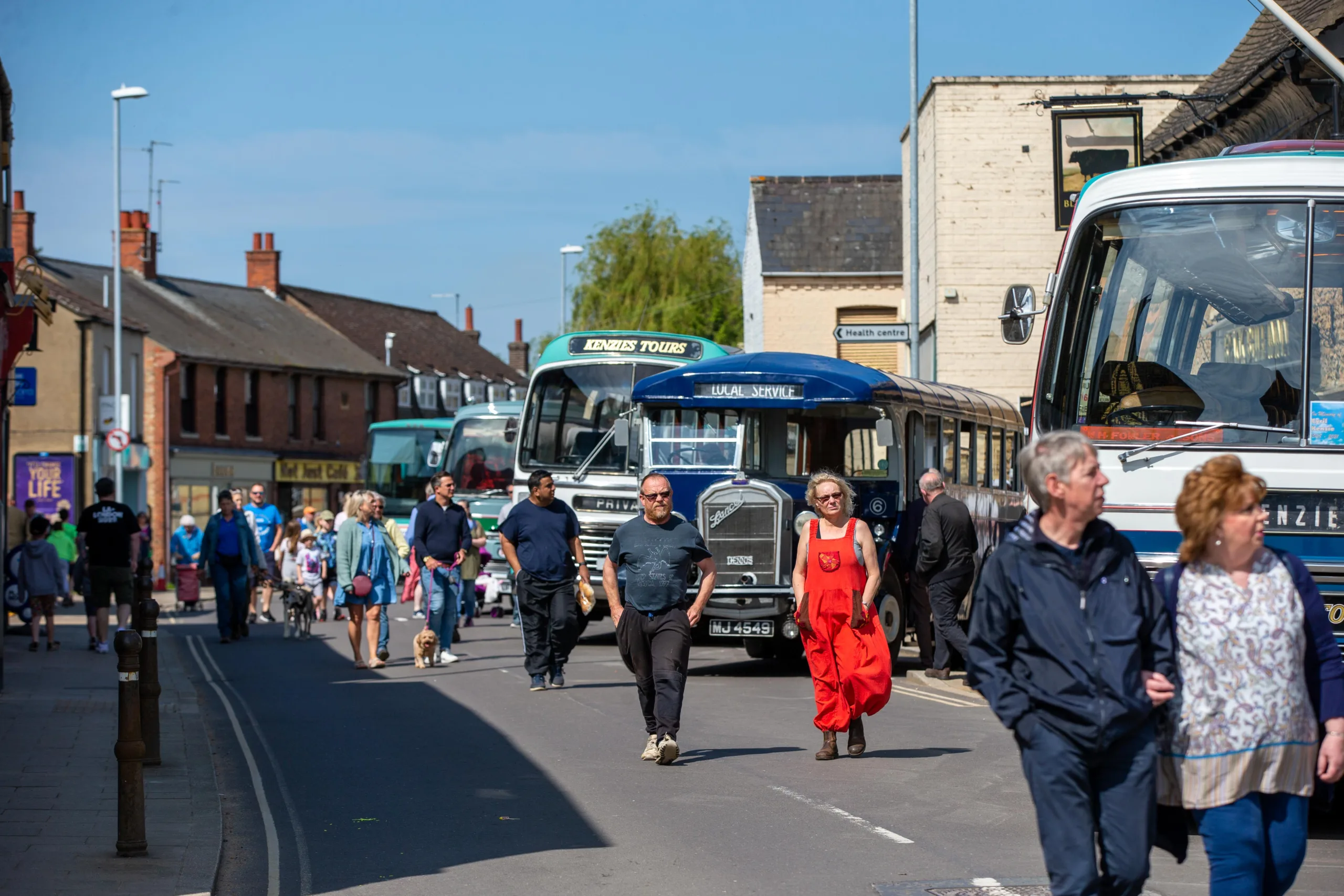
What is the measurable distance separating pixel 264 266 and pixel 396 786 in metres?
59.9

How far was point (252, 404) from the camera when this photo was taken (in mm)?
57531

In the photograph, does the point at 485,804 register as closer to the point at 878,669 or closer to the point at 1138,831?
the point at 878,669

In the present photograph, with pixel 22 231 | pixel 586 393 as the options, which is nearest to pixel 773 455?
pixel 586 393

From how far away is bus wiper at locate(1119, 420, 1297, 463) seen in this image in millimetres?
8539

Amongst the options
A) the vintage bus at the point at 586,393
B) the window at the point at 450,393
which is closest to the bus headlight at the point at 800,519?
the vintage bus at the point at 586,393

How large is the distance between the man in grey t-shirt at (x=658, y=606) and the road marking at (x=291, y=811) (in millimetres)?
2309

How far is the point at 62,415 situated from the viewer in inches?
1785

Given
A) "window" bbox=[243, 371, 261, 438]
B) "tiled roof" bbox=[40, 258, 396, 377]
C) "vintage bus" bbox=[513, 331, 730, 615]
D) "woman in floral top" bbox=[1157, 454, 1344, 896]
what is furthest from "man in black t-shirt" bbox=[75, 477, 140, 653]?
"window" bbox=[243, 371, 261, 438]

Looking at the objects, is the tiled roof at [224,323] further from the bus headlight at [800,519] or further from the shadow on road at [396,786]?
the shadow on road at [396,786]

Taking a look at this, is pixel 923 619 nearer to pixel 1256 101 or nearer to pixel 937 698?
pixel 937 698

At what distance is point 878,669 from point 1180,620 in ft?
19.1

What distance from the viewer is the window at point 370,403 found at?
A: 64188 millimetres

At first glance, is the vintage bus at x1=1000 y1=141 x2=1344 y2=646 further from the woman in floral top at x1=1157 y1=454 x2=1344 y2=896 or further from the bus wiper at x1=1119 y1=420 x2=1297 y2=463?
the woman in floral top at x1=1157 y1=454 x2=1344 y2=896

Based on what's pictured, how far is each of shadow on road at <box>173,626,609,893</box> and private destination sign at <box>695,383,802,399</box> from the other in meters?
4.14
